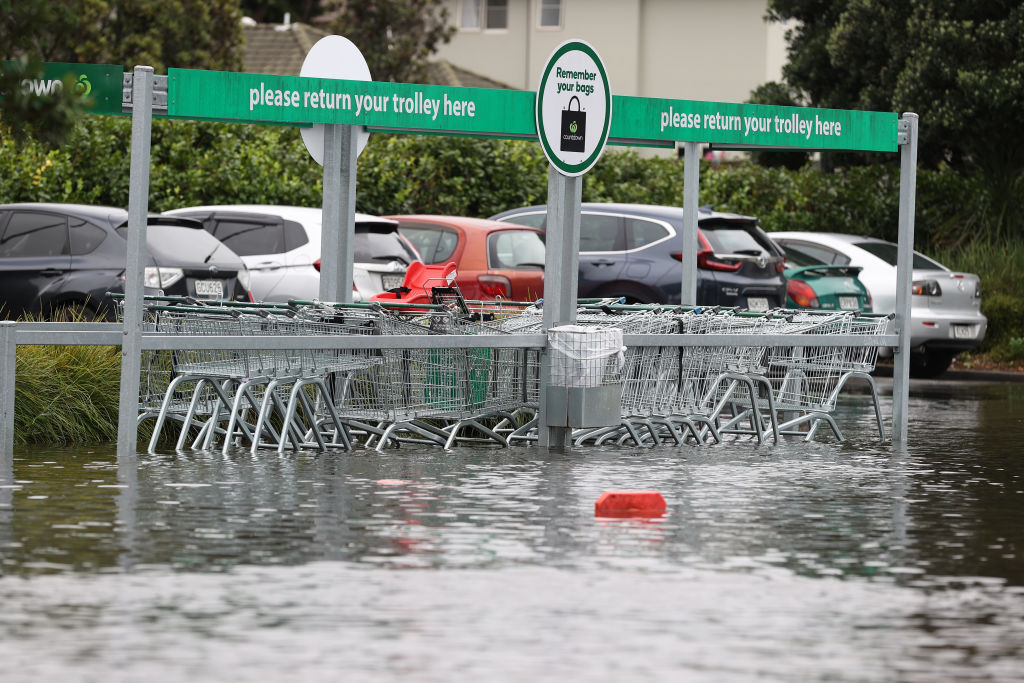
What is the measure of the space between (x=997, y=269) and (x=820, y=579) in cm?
1968

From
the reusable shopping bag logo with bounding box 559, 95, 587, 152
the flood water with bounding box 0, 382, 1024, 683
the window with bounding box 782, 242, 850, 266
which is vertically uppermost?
the reusable shopping bag logo with bounding box 559, 95, 587, 152

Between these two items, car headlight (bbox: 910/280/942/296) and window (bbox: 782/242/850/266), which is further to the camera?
car headlight (bbox: 910/280/942/296)

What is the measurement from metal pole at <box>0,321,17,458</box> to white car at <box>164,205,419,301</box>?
5.77m

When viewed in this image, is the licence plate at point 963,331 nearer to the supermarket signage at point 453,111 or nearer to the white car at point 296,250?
the white car at point 296,250

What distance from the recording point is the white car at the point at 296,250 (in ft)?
57.9

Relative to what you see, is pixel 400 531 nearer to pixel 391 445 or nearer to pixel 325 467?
pixel 325 467

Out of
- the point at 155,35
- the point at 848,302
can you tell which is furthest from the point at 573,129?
the point at 155,35

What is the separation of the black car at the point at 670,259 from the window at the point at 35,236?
17.9ft

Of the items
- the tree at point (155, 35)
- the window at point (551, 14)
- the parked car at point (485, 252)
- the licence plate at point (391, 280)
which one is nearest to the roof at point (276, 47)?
the tree at point (155, 35)

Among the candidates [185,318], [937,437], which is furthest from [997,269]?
[185,318]

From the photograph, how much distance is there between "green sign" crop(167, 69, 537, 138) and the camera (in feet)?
38.9

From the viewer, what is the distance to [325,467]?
11.4 meters

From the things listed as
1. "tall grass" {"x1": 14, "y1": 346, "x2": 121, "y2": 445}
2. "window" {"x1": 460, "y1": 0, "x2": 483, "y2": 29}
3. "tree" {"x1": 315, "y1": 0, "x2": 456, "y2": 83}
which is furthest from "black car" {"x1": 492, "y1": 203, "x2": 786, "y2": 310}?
"window" {"x1": 460, "y1": 0, "x2": 483, "y2": 29}

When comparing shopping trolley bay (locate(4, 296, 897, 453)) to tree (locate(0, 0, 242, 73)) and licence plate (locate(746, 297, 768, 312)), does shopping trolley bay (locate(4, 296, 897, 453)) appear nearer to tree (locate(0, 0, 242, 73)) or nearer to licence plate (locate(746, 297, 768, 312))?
licence plate (locate(746, 297, 768, 312))
